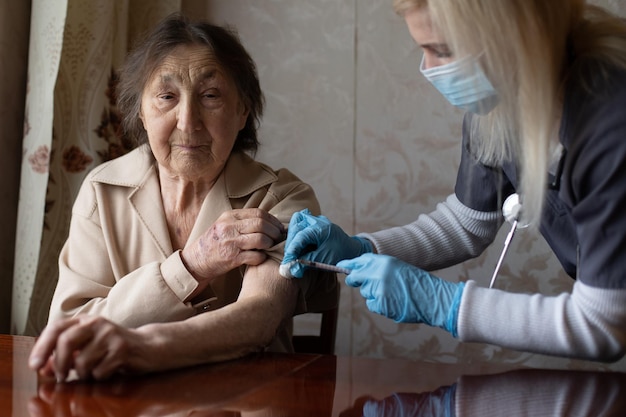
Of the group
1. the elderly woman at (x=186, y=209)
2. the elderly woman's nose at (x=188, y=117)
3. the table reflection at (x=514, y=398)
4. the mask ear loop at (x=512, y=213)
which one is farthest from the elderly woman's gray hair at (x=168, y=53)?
the table reflection at (x=514, y=398)

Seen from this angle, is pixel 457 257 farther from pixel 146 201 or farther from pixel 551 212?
pixel 146 201

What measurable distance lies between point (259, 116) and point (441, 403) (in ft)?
3.31

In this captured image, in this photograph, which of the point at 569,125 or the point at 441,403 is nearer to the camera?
the point at 441,403

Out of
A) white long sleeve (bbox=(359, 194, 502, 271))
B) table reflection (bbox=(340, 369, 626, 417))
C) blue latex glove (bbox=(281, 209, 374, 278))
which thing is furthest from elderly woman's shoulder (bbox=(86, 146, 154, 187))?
Result: table reflection (bbox=(340, 369, 626, 417))

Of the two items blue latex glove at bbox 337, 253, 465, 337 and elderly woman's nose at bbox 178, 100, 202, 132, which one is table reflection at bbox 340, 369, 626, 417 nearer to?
blue latex glove at bbox 337, 253, 465, 337

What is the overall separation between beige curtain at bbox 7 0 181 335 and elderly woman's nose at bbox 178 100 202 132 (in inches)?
22.4

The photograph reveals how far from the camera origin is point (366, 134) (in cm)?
223

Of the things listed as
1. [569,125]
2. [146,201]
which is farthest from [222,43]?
[569,125]

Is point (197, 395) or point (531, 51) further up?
point (531, 51)

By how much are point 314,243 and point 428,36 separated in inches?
18.2

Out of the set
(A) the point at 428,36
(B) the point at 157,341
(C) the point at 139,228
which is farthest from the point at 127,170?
(A) the point at 428,36

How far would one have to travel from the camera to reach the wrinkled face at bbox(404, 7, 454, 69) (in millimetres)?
1221

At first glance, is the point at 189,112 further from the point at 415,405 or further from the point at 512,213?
the point at 415,405

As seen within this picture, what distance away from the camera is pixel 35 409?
94 cm
